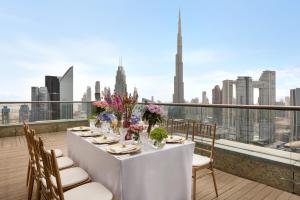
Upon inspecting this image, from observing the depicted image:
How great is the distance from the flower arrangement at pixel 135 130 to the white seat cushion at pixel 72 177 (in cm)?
61

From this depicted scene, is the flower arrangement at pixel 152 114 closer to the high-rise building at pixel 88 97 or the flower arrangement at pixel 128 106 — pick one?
the flower arrangement at pixel 128 106

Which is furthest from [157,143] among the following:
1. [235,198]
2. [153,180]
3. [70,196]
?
[235,198]

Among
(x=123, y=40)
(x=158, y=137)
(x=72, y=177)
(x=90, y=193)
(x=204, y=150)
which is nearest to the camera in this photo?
(x=90, y=193)

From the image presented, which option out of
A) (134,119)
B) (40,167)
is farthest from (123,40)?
(40,167)

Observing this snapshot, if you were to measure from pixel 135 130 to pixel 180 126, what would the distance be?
1.14 m

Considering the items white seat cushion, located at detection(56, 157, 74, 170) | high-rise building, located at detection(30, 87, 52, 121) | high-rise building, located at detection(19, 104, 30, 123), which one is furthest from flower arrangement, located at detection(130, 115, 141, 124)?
high-rise building, located at detection(30, 87, 52, 121)

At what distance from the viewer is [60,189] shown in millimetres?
1396

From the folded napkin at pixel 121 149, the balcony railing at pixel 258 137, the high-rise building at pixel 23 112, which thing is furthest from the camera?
the high-rise building at pixel 23 112

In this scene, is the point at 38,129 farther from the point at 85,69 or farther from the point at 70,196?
the point at 70,196

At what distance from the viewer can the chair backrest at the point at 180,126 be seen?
9.41 feet

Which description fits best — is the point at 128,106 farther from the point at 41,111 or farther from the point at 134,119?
the point at 41,111

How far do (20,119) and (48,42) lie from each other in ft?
9.74

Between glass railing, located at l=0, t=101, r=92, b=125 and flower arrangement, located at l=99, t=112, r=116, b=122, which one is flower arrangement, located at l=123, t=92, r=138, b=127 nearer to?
flower arrangement, located at l=99, t=112, r=116, b=122

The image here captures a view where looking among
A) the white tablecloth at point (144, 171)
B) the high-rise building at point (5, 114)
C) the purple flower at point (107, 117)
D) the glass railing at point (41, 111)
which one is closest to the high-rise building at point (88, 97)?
the glass railing at point (41, 111)
